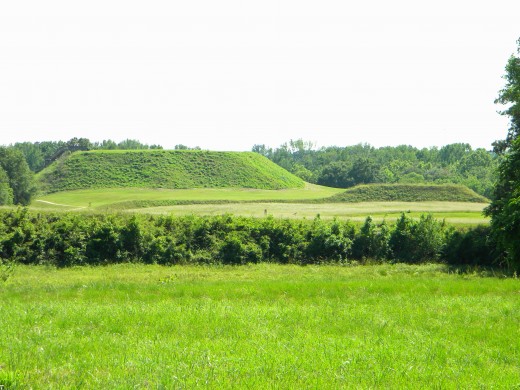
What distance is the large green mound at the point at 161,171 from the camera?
9894 cm

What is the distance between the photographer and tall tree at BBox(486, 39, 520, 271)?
1975 centimetres

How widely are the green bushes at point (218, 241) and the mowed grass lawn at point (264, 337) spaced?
17.9m

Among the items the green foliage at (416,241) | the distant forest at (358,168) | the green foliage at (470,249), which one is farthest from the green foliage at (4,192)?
the green foliage at (470,249)

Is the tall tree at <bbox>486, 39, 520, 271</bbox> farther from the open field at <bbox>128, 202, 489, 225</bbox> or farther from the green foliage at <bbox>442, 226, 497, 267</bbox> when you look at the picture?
the open field at <bbox>128, 202, 489, 225</bbox>

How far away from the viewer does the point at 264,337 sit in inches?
345

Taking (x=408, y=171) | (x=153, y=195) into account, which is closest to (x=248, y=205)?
(x=153, y=195)

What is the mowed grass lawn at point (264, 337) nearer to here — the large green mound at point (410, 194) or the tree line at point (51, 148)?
the large green mound at point (410, 194)

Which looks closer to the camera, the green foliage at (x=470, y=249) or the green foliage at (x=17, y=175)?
the green foliage at (x=470, y=249)

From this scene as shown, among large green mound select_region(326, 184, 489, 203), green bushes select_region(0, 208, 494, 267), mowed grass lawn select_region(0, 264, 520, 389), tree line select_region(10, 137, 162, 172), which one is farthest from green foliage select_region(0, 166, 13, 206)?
mowed grass lawn select_region(0, 264, 520, 389)

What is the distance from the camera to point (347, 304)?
11734 millimetres

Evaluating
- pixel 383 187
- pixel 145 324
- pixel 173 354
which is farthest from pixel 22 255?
pixel 383 187

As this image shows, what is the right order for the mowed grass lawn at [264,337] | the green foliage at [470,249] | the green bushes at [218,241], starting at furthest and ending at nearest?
the green foliage at [470,249]
the green bushes at [218,241]
the mowed grass lawn at [264,337]

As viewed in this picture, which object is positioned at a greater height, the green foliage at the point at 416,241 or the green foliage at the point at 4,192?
the green foliage at the point at 4,192

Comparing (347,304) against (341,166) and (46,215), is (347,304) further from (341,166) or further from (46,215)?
(341,166)
